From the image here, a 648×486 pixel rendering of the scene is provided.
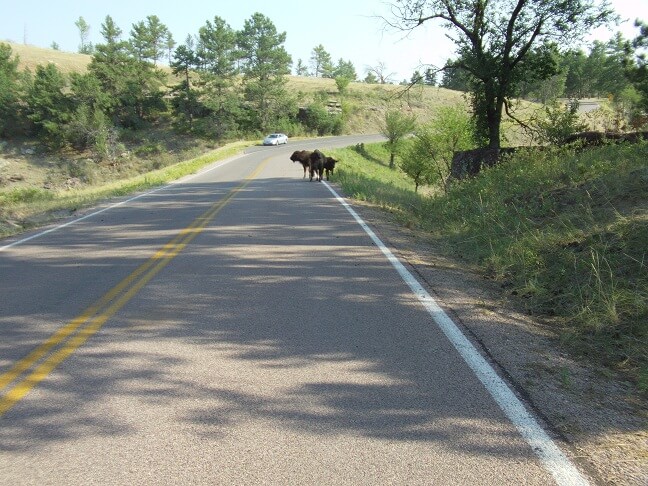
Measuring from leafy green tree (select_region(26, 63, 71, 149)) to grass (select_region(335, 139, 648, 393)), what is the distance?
59.5 metres

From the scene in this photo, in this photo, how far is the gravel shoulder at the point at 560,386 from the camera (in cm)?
316

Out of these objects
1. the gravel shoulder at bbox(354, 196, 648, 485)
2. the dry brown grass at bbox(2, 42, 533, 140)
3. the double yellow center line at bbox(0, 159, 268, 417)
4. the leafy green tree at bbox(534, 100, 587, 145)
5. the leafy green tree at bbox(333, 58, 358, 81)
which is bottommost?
the double yellow center line at bbox(0, 159, 268, 417)

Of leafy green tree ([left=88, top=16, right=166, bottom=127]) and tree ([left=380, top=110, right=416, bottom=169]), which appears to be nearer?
tree ([left=380, top=110, right=416, bottom=169])

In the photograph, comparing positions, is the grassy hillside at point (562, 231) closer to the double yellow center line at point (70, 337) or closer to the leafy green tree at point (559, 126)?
the leafy green tree at point (559, 126)

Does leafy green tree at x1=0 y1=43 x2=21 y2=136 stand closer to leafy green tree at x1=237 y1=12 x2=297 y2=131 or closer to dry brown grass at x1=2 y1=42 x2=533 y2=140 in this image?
dry brown grass at x1=2 y1=42 x2=533 y2=140

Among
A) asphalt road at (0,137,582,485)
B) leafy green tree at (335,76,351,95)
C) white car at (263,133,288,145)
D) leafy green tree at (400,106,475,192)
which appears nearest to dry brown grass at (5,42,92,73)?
leafy green tree at (335,76,351,95)

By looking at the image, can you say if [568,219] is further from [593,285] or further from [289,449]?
[289,449]

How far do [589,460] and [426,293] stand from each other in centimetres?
359

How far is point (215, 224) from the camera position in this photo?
12148 millimetres

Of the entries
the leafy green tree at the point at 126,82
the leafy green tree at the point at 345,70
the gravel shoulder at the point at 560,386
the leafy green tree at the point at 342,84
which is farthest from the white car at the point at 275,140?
the leafy green tree at the point at 345,70

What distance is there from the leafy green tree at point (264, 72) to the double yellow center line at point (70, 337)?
69812 millimetres

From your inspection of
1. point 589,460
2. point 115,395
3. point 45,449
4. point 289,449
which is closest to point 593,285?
point 589,460

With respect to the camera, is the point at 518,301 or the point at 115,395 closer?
the point at 115,395

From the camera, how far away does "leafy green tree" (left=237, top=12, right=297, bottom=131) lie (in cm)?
7600
